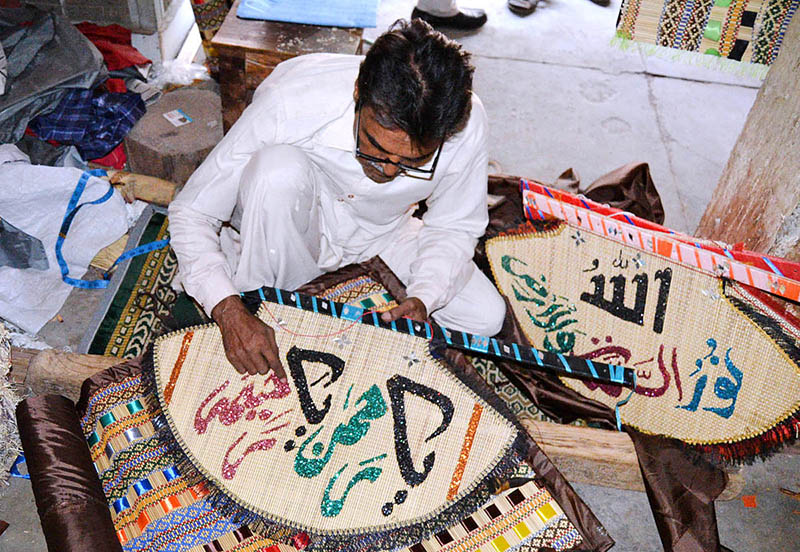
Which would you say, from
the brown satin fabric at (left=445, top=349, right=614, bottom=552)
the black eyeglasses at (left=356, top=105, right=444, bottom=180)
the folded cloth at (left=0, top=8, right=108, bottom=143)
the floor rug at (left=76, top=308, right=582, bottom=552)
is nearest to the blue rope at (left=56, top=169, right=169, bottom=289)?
the folded cloth at (left=0, top=8, right=108, bottom=143)

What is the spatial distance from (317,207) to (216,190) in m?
0.35

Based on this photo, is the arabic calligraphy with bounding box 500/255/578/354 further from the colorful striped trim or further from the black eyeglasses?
the black eyeglasses

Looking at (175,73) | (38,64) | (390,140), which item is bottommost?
(175,73)

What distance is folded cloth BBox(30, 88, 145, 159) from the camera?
3.02 meters

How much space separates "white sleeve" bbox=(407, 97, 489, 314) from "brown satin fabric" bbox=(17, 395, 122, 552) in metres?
0.99

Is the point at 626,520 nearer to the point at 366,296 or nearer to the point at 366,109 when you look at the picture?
the point at 366,296

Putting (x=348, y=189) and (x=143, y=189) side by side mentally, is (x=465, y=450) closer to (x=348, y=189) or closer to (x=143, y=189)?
(x=348, y=189)

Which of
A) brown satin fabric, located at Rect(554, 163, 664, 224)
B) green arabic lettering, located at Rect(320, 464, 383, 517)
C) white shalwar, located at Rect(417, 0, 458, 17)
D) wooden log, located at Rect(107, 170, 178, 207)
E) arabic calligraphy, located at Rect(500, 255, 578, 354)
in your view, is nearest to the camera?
green arabic lettering, located at Rect(320, 464, 383, 517)

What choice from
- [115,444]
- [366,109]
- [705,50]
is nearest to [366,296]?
[366,109]

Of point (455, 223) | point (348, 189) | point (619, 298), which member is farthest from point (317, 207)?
point (619, 298)

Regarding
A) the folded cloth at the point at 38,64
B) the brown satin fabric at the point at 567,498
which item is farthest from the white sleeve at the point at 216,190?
the folded cloth at the point at 38,64

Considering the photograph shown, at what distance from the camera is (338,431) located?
1783 mm

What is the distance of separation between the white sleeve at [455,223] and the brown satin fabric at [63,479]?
39.1 inches

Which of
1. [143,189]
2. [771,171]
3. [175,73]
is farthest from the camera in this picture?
[175,73]
